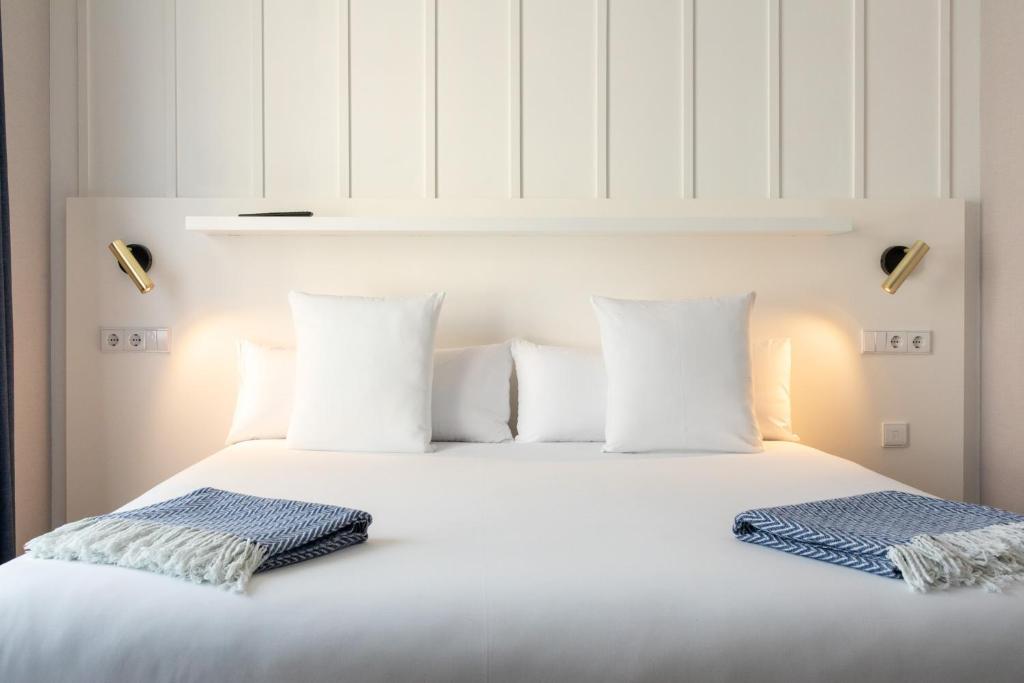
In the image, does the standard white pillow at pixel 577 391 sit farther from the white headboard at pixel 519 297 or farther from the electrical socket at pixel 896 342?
the electrical socket at pixel 896 342

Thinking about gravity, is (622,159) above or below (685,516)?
above

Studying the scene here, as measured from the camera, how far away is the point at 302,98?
3.00 metres

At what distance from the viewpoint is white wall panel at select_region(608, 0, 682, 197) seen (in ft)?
9.93

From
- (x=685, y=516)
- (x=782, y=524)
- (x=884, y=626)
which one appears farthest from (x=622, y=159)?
(x=884, y=626)

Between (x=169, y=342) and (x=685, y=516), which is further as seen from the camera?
(x=169, y=342)

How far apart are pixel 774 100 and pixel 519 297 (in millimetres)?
1157

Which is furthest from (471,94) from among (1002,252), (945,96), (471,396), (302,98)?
(1002,252)

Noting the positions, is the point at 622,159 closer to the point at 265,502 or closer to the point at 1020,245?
the point at 1020,245

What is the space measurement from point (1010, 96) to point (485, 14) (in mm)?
1830

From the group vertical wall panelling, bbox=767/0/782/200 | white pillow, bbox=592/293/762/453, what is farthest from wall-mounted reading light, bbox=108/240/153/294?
vertical wall panelling, bbox=767/0/782/200

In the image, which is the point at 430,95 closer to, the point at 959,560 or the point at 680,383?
the point at 680,383

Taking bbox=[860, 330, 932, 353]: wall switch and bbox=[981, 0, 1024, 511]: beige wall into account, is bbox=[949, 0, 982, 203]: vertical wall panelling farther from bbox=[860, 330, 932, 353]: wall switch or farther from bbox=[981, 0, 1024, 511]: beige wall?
bbox=[860, 330, 932, 353]: wall switch

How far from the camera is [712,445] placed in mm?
2547

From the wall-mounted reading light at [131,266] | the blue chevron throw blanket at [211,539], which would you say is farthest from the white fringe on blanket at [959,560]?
the wall-mounted reading light at [131,266]
